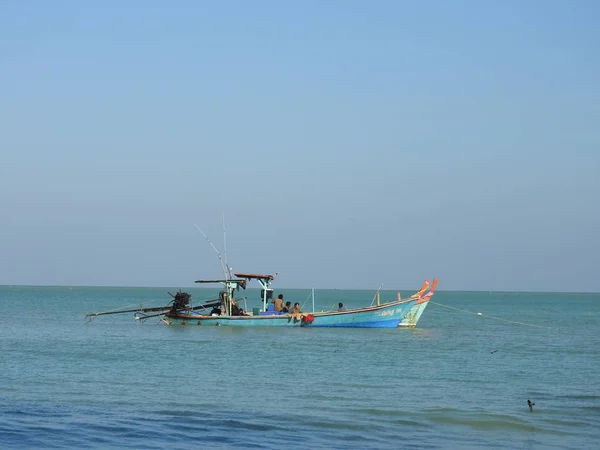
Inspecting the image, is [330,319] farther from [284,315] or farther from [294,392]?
[294,392]

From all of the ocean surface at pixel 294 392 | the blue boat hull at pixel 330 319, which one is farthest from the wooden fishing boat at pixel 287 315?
the ocean surface at pixel 294 392

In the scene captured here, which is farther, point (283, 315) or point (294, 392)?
point (283, 315)

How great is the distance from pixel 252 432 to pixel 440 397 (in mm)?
7096

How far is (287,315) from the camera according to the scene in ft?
142

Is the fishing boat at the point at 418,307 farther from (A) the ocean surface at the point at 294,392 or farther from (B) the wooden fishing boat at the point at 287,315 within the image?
(A) the ocean surface at the point at 294,392

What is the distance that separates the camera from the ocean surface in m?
17.2

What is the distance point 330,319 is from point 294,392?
20.7m

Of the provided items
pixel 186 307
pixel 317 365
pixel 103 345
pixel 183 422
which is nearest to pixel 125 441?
pixel 183 422

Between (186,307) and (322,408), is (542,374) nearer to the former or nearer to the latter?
(322,408)

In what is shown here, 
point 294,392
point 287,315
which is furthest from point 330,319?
point 294,392

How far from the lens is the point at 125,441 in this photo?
16.3 metres

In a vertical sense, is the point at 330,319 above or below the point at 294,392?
above

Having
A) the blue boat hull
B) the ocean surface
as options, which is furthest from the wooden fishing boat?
the ocean surface

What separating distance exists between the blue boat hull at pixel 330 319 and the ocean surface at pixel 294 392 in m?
1.14
